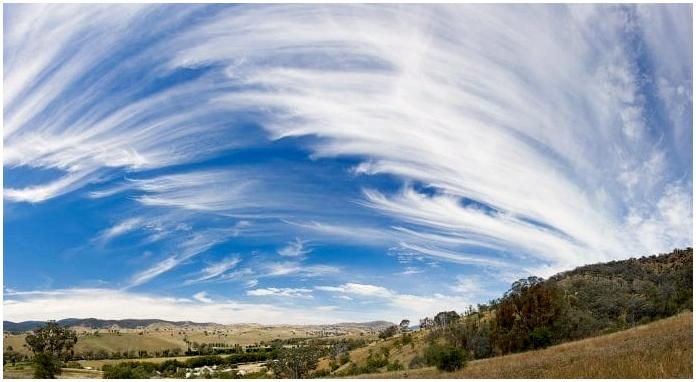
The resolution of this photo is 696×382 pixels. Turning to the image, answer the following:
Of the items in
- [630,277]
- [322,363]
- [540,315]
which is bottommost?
[322,363]

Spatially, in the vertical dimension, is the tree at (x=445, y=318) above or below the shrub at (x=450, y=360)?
above

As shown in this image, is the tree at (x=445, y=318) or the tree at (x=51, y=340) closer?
the tree at (x=51, y=340)

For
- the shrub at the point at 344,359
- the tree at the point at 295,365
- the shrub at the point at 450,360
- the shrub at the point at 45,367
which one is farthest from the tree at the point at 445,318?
the shrub at the point at 45,367

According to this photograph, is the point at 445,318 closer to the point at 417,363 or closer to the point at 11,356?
the point at 417,363

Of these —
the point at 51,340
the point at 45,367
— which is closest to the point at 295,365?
the point at 51,340

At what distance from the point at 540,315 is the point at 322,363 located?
7600 centimetres

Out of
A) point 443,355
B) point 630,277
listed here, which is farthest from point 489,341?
point 630,277

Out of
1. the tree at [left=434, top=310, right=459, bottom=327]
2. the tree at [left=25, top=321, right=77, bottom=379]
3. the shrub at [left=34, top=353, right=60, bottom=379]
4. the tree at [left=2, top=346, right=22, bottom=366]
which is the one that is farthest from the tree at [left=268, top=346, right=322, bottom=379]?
the shrub at [left=34, top=353, right=60, bottom=379]

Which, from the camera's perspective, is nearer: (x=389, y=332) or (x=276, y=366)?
(x=276, y=366)

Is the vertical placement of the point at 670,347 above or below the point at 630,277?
below

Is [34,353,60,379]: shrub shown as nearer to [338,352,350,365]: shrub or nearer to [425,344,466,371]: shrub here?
[425,344,466,371]: shrub

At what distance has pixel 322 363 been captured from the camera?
137 m

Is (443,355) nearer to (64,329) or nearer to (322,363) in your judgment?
(64,329)

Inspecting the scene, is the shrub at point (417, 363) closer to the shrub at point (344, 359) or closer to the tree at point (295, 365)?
the tree at point (295, 365)
